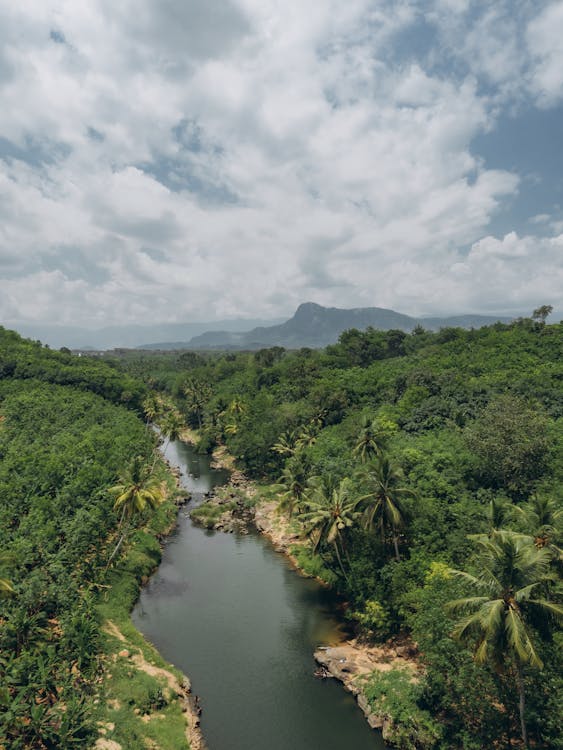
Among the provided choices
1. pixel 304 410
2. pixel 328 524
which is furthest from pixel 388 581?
pixel 304 410

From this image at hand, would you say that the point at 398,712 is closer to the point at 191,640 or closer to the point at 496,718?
the point at 496,718

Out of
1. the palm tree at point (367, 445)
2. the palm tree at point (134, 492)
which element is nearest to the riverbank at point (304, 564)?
the palm tree at point (367, 445)

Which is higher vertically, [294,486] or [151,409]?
[151,409]

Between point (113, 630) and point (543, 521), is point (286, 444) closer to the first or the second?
point (113, 630)

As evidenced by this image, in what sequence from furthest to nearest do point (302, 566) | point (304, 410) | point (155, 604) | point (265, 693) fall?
point (304, 410) < point (302, 566) < point (155, 604) < point (265, 693)

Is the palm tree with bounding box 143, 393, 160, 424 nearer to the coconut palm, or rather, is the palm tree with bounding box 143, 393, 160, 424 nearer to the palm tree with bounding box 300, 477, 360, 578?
the coconut palm

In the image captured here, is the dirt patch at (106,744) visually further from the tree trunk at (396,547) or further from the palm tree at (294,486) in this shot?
the palm tree at (294,486)

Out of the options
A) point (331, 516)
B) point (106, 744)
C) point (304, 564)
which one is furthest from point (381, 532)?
point (106, 744)

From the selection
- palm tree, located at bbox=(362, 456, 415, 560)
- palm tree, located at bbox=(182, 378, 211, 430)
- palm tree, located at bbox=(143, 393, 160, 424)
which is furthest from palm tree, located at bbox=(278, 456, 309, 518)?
palm tree, located at bbox=(182, 378, 211, 430)
